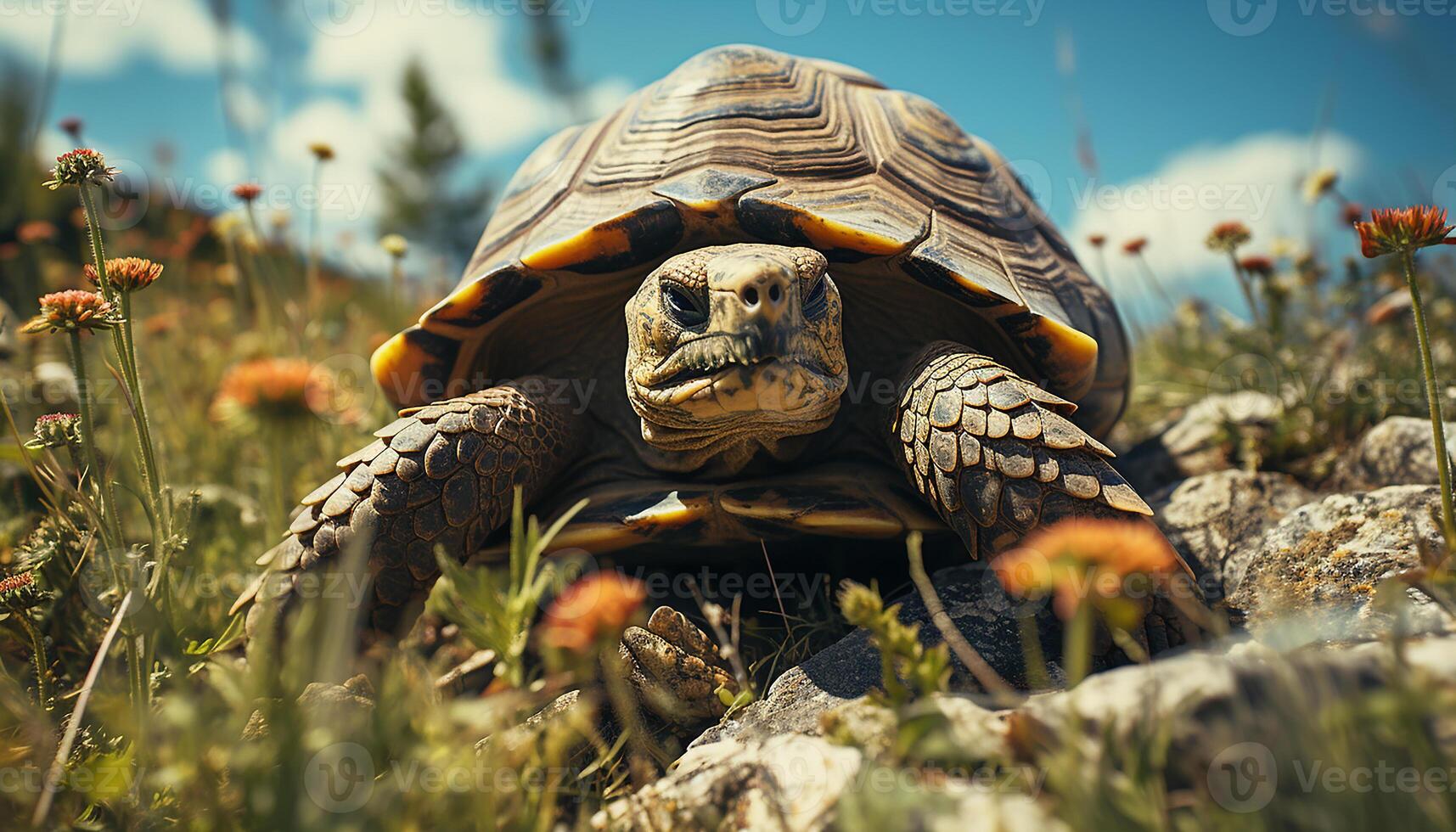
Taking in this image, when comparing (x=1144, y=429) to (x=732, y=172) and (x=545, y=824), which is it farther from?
(x=545, y=824)

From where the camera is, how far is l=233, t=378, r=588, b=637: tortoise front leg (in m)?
2.12

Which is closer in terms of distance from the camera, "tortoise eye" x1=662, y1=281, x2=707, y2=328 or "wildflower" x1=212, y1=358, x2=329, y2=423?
"wildflower" x1=212, y1=358, x2=329, y2=423

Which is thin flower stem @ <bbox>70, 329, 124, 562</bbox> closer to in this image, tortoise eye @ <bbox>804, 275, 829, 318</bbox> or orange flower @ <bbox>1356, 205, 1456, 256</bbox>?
tortoise eye @ <bbox>804, 275, 829, 318</bbox>

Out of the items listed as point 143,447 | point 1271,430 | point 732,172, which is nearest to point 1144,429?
point 1271,430

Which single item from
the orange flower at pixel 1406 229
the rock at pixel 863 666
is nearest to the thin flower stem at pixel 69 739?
the rock at pixel 863 666

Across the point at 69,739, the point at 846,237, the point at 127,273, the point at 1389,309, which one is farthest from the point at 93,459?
the point at 1389,309

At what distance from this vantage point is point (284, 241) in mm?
5215

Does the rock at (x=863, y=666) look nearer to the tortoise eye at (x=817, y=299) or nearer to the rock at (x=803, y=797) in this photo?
the rock at (x=803, y=797)

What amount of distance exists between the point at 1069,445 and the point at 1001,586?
40 cm

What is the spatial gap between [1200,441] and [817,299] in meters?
2.16

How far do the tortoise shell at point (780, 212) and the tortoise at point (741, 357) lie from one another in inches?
0.4

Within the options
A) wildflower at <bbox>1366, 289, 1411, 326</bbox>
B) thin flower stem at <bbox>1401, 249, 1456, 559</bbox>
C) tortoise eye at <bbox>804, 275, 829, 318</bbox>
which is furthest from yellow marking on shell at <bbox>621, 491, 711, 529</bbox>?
wildflower at <bbox>1366, 289, 1411, 326</bbox>

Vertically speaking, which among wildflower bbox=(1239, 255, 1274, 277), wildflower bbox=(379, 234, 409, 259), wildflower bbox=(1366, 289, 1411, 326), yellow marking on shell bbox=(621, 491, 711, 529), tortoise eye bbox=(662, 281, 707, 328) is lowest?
wildflower bbox=(1366, 289, 1411, 326)

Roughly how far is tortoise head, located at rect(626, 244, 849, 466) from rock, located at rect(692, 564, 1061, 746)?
59 centimetres
